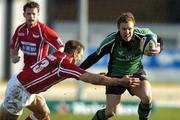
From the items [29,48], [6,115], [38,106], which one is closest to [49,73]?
[6,115]

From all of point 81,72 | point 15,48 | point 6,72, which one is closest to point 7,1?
point 6,72

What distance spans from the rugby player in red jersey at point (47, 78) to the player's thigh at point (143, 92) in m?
1.36

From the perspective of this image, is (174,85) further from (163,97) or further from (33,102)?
(33,102)

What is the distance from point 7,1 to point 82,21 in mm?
14216

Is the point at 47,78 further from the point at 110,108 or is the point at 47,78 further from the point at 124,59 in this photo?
the point at 110,108

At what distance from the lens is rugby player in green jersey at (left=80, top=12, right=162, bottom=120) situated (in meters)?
13.0

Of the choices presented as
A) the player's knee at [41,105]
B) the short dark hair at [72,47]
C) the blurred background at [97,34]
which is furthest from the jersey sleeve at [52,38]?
the blurred background at [97,34]

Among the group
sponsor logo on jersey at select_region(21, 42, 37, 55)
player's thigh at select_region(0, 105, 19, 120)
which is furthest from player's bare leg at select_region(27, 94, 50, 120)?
sponsor logo on jersey at select_region(21, 42, 37, 55)

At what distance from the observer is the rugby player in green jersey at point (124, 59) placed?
13047mm

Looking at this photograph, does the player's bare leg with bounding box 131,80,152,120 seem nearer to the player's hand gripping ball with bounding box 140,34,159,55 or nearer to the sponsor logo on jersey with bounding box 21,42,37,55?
the player's hand gripping ball with bounding box 140,34,159,55

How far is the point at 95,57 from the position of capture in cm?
1321

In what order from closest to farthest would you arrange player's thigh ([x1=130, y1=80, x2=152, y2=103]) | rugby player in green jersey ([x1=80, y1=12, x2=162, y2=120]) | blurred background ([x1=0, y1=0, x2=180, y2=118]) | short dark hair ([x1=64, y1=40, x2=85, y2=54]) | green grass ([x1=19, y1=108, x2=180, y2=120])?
1. short dark hair ([x1=64, y1=40, x2=85, y2=54])
2. rugby player in green jersey ([x1=80, y1=12, x2=162, y2=120])
3. player's thigh ([x1=130, y1=80, x2=152, y2=103])
4. green grass ([x1=19, y1=108, x2=180, y2=120])
5. blurred background ([x1=0, y1=0, x2=180, y2=118])

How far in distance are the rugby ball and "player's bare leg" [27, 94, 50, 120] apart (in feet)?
5.91

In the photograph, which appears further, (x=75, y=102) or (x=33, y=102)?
(x=75, y=102)
